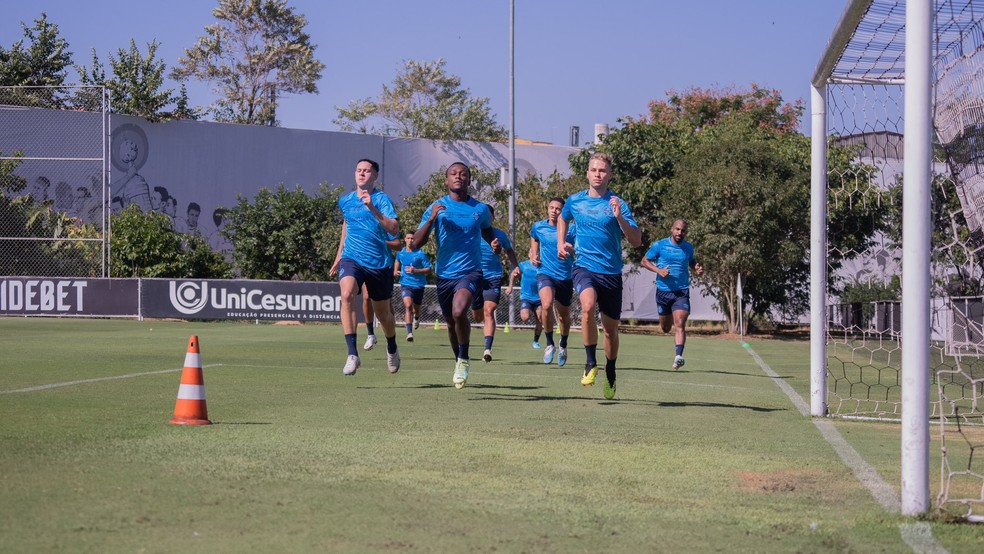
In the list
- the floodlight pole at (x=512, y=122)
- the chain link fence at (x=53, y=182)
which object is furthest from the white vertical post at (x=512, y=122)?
the chain link fence at (x=53, y=182)

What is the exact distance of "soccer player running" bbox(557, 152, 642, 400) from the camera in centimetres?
1067

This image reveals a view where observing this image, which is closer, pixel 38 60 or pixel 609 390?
pixel 609 390

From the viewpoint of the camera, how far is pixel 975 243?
13133 millimetres

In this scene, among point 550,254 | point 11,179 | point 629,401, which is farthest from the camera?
point 11,179

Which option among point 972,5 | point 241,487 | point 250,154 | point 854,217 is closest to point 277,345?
point 972,5

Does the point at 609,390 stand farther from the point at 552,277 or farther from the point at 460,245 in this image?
the point at 552,277

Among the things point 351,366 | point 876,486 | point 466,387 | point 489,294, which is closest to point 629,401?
point 466,387

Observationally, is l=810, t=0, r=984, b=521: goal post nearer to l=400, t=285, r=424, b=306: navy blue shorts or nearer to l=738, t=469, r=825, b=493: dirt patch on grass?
l=738, t=469, r=825, b=493: dirt patch on grass

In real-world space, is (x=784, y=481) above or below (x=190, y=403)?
below

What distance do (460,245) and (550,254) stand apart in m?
3.88

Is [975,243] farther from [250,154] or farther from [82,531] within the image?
[250,154]

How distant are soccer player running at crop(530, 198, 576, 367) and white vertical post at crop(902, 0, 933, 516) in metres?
8.09

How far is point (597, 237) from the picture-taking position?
10805mm

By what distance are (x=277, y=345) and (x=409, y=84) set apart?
5739 centimetres
